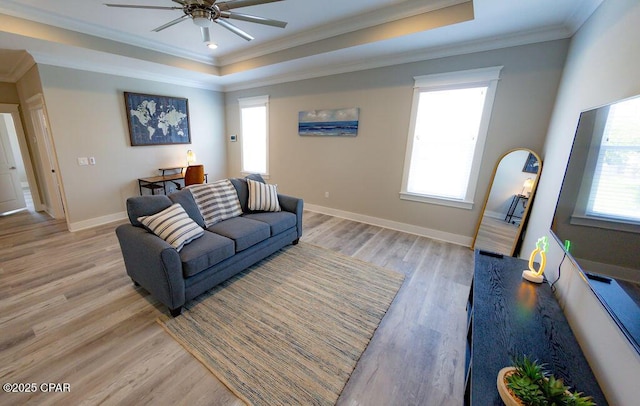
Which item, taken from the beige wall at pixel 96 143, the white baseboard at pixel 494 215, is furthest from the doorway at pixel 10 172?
the white baseboard at pixel 494 215

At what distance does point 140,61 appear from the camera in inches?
145

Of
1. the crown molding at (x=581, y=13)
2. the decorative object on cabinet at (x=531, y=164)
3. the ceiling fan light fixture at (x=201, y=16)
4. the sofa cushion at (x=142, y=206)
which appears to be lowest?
the sofa cushion at (x=142, y=206)

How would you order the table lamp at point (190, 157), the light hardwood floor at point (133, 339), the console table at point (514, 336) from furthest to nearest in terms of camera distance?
1. the table lamp at point (190, 157)
2. the light hardwood floor at point (133, 339)
3. the console table at point (514, 336)

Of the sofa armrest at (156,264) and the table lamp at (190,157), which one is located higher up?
the table lamp at (190,157)

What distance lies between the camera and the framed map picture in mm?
4223

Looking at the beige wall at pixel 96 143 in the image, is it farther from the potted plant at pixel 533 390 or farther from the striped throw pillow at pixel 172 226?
the potted plant at pixel 533 390

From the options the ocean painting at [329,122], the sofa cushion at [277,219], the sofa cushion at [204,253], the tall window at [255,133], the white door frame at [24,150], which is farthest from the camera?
the tall window at [255,133]

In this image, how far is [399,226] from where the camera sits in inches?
156

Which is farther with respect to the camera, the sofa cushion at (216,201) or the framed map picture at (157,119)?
the framed map picture at (157,119)

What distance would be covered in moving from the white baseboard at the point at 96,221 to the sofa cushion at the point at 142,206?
8.57 feet

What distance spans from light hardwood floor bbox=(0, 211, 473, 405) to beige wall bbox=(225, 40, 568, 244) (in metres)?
1.13

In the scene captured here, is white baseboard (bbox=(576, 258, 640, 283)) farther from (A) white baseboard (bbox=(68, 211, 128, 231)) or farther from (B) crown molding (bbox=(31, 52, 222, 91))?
(A) white baseboard (bbox=(68, 211, 128, 231))

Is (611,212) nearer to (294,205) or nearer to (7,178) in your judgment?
(294,205)

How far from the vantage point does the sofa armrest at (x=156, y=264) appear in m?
1.87
